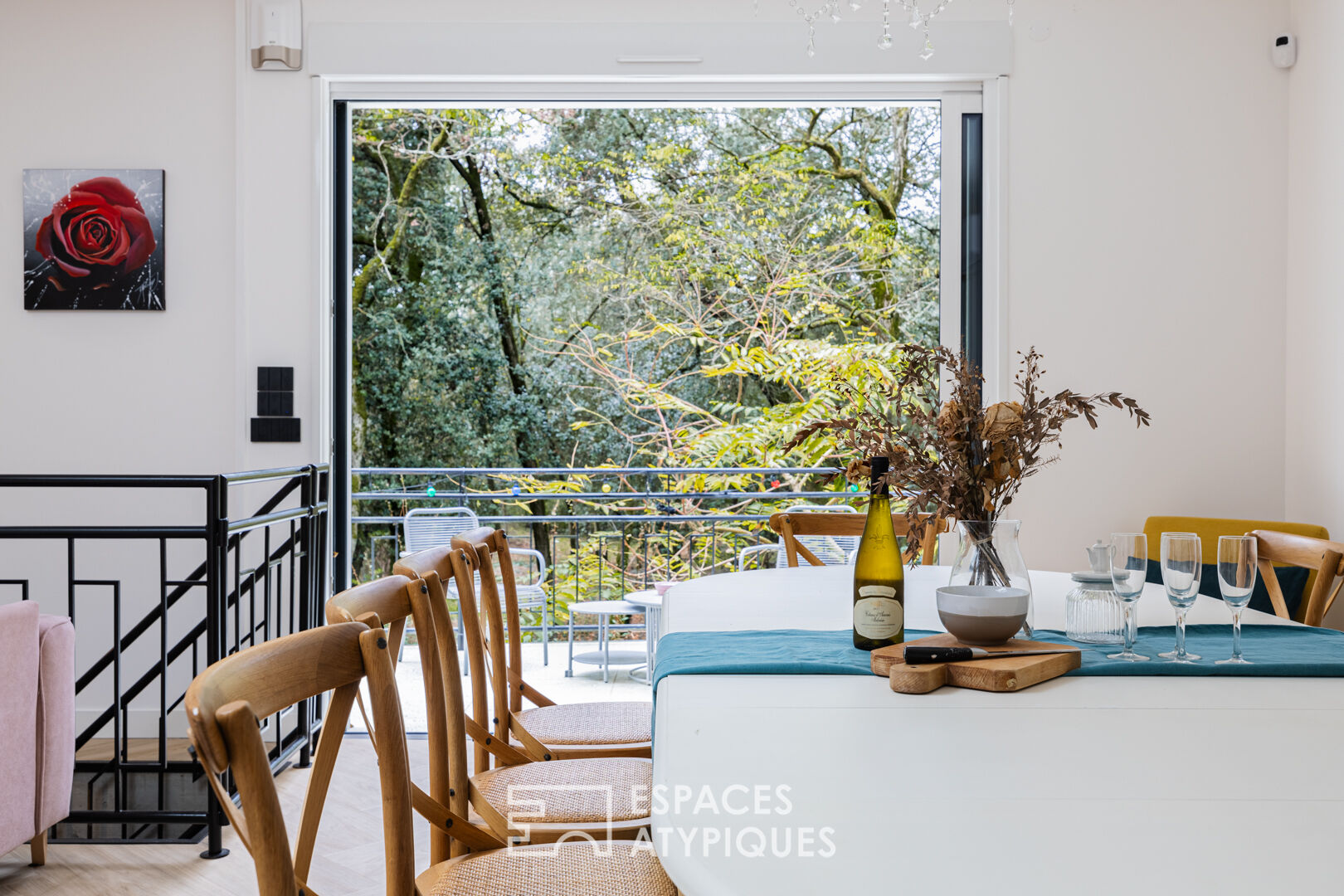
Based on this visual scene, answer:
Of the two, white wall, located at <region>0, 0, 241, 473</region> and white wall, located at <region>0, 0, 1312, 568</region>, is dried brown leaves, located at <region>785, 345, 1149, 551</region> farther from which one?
white wall, located at <region>0, 0, 241, 473</region>

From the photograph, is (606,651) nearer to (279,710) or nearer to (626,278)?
(626,278)

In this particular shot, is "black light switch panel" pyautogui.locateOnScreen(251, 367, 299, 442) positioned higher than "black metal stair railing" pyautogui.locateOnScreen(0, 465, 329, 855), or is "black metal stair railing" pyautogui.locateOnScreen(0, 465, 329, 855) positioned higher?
"black light switch panel" pyautogui.locateOnScreen(251, 367, 299, 442)

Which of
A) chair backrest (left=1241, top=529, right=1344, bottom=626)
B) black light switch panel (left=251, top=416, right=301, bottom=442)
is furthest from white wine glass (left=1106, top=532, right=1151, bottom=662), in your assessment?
black light switch panel (left=251, top=416, right=301, bottom=442)

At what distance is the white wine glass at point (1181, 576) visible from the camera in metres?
1.39

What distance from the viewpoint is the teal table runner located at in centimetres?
135

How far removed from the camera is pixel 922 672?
1.26m

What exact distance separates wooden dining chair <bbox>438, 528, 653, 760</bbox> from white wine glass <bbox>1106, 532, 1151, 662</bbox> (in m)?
0.85

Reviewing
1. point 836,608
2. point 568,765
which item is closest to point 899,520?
point 836,608

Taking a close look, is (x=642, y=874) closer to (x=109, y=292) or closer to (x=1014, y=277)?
(x=1014, y=277)

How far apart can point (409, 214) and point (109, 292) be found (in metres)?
3.58

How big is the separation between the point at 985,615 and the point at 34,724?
2143 millimetres

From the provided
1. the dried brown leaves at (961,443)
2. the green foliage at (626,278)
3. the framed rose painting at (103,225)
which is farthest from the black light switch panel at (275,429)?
the green foliage at (626,278)

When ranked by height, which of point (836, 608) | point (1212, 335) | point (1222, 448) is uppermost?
point (1212, 335)

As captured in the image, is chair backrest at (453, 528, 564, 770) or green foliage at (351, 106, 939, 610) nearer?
chair backrest at (453, 528, 564, 770)
